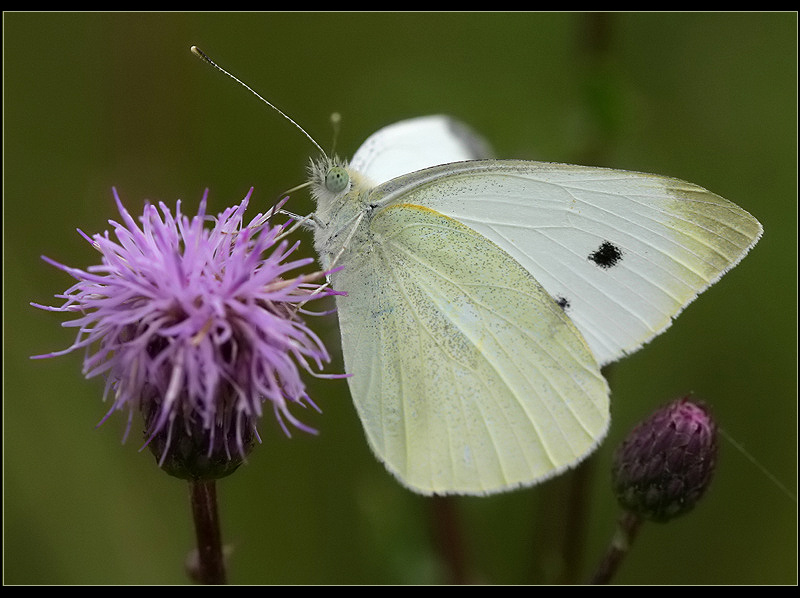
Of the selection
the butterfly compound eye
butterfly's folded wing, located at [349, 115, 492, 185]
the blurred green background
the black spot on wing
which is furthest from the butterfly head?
the black spot on wing

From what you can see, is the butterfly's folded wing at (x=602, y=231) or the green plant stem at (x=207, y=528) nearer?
the green plant stem at (x=207, y=528)

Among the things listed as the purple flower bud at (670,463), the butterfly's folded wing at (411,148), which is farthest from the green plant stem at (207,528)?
the purple flower bud at (670,463)

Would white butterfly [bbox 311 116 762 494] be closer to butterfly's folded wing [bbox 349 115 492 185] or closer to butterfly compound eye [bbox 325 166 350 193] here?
butterfly compound eye [bbox 325 166 350 193]

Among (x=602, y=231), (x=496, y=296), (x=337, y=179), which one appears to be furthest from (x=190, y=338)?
(x=602, y=231)

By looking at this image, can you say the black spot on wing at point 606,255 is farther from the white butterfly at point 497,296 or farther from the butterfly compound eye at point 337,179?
the butterfly compound eye at point 337,179

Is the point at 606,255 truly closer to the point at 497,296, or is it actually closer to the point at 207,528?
the point at 497,296
